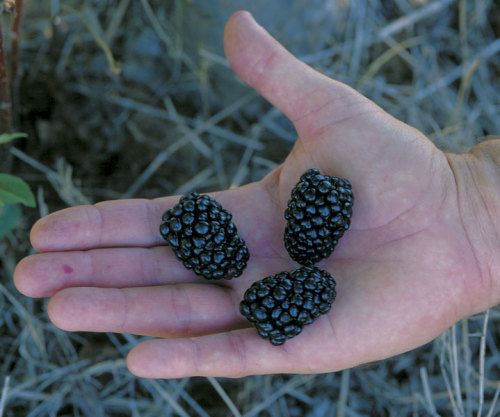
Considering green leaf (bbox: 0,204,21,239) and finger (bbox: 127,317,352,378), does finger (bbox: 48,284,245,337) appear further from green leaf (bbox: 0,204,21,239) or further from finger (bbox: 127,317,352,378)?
green leaf (bbox: 0,204,21,239)

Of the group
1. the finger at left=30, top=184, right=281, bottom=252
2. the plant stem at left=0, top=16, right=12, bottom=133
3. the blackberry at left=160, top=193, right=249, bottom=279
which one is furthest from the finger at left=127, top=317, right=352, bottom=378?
the plant stem at left=0, top=16, right=12, bottom=133

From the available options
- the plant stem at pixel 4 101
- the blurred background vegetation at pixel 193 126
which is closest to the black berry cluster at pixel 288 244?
the blurred background vegetation at pixel 193 126

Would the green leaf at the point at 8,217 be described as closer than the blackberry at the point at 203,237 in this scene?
No

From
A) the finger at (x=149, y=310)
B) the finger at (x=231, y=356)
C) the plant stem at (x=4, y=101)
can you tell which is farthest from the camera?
→ the plant stem at (x=4, y=101)

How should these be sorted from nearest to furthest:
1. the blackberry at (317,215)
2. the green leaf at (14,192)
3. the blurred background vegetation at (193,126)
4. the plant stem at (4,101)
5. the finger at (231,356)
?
the finger at (231,356) → the green leaf at (14,192) → the blackberry at (317,215) → the plant stem at (4,101) → the blurred background vegetation at (193,126)

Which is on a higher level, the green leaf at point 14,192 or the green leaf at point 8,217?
the green leaf at point 14,192

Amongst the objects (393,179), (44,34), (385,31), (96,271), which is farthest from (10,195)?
(385,31)

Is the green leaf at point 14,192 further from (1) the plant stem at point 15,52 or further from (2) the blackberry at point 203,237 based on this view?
(1) the plant stem at point 15,52
